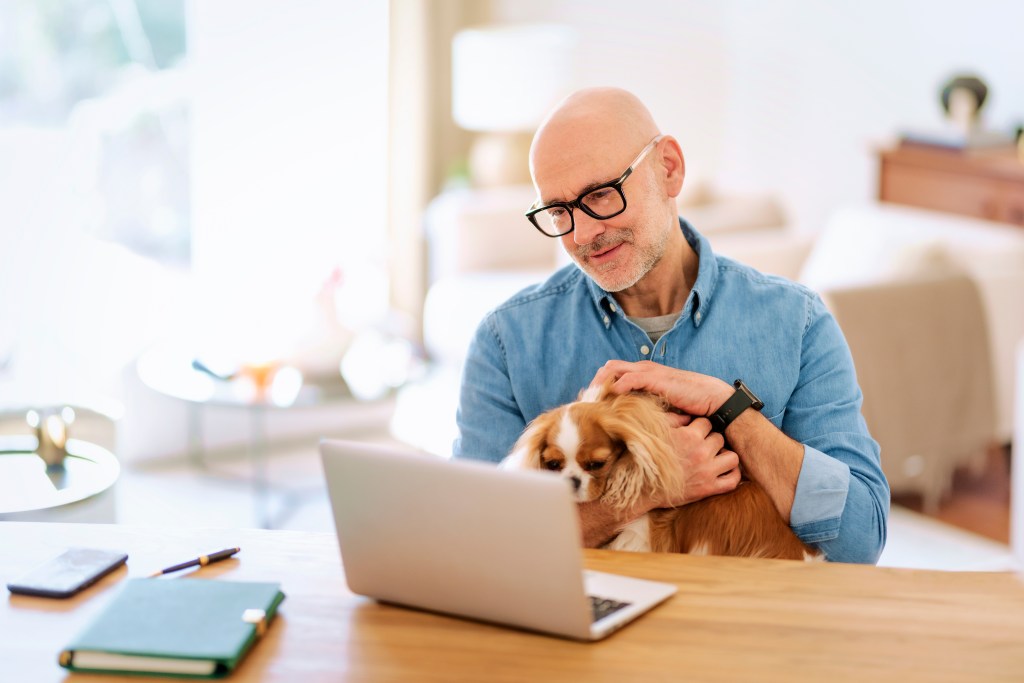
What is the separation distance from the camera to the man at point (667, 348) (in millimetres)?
1705

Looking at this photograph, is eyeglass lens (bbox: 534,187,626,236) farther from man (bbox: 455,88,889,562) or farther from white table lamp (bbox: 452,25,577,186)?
white table lamp (bbox: 452,25,577,186)

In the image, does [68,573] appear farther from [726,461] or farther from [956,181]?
[956,181]

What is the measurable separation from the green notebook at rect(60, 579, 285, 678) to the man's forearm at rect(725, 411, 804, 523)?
694 millimetres

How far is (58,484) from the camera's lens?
8.54ft

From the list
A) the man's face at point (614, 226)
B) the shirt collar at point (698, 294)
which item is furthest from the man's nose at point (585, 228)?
the shirt collar at point (698, 294)

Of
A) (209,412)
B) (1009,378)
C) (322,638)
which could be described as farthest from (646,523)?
(209,412)

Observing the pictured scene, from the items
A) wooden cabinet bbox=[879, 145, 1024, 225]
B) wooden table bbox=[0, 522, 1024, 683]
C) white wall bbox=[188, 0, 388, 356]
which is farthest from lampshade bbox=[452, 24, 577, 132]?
wooden table bbox=[0, 522, 1024, 683]

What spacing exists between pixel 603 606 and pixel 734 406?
1.57 ft

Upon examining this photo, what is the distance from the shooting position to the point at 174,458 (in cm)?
439

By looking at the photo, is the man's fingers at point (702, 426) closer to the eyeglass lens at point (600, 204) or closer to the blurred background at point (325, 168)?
the eyeglass lens at point (600, 204)

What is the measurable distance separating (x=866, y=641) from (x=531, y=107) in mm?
4079

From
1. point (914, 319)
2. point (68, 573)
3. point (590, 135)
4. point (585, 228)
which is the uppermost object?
point (590, 135)

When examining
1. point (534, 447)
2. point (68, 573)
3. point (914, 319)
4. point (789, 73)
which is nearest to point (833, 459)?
point (534, 447)

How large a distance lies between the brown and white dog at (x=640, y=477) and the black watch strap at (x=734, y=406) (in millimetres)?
81
